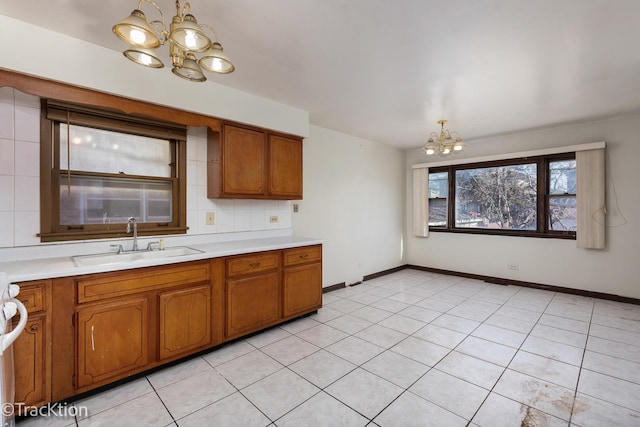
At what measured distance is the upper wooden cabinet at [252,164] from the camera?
2.95m

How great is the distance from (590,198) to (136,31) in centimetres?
536

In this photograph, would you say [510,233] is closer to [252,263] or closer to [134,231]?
[252,263]

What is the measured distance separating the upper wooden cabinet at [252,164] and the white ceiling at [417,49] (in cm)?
48

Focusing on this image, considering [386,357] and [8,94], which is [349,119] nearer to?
[386,357]

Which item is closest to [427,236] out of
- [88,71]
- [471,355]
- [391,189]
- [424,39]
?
[391,189]

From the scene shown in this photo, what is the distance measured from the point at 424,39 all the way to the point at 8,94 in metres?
2.99

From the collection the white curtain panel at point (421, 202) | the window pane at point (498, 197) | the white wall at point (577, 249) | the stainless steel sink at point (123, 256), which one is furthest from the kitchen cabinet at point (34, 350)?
the window pane at point (498, 197)

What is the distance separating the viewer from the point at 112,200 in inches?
102

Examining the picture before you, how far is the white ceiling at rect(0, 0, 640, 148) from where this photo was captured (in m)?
1.80

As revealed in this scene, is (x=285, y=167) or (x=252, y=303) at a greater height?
(x=285, y=167)

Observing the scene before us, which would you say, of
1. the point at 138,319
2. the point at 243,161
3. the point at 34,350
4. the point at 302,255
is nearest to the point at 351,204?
the point at 302,255

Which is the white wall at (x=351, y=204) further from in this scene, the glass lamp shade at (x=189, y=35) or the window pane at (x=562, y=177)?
the glass lamp shade at (x=189, y=35)

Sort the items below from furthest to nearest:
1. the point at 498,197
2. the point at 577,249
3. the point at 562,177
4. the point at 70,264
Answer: the point at 498,197
the point at 562,177
the point at 577,249
the point at 70,264

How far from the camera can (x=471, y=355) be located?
2.57 metres
